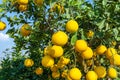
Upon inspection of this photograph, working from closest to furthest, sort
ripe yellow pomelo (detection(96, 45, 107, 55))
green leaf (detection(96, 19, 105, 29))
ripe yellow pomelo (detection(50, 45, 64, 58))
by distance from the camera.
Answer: ripe yellow pomelo (detection(50, 45, 64, 58)) < green leaf (detection(96, 19, 105, 29)) < ripe yellow pomelo (detection(96, 45, 107, 55))

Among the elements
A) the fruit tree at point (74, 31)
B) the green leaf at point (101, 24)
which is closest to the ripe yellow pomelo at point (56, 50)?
the fruit tree at point (74, 31)

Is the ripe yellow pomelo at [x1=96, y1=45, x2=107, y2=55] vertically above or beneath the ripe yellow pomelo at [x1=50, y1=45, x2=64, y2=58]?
beneath

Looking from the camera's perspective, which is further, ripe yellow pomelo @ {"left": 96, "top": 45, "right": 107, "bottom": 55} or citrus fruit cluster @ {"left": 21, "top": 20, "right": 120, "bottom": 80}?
ripe yellow pomelo @ {"left": 96, "top": 45, "right": 107, "bottom": 55}

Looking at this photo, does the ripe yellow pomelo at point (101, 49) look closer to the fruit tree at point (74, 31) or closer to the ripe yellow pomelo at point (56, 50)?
the fruit tree at point (74, 31)

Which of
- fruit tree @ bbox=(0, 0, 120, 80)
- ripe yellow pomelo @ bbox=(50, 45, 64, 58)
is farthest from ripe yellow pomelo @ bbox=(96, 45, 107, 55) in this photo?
ripe yellow pomelo @ bbox=(50, 45, 64, 58)

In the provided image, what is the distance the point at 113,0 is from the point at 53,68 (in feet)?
3.46

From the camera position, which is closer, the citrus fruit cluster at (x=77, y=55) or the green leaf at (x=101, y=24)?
the citrus fruit cluster at (x=77, y=55)

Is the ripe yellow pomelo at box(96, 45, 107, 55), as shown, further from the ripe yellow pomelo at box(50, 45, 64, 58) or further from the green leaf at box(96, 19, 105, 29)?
the ripe yellow pomelo at box(50, 45, 64, 58)

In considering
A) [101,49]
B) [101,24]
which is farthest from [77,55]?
[101,24]

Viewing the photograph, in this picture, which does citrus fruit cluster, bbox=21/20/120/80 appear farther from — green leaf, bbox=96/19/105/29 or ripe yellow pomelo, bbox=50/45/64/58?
green leaf, bbox=96/19/105/29

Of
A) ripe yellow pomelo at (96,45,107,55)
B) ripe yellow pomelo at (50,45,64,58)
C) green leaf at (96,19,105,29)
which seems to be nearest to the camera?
ripe yellow pomelo at (50,45,64,58)

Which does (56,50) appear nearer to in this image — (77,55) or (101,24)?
(101,24)

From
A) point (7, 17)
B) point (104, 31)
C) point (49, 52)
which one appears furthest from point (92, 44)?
point (7, 17)

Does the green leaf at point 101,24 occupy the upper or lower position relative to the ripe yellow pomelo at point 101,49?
upper
